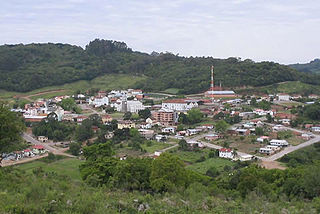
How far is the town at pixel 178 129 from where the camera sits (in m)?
18.7

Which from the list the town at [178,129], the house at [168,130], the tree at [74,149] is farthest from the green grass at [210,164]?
the tree at [74,149]

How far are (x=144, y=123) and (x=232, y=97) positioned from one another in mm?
12148

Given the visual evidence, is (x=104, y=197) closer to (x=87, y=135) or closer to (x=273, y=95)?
(x=87, y=135)

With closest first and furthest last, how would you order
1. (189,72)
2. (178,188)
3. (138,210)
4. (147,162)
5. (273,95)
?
(138,210) → (178,188) → (147,162) → (273,95) → (189,72)

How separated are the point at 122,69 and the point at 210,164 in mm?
32695

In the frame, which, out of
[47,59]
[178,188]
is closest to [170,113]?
[178,188]

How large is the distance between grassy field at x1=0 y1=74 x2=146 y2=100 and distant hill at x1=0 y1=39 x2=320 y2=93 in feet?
2.39

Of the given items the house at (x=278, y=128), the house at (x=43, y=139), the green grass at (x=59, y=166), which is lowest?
the green grass at (x=59, y=166)

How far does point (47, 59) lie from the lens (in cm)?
5066

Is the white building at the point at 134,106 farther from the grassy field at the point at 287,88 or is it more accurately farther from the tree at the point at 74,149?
the tree at the point at 74,149

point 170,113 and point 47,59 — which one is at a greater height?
point 47,59

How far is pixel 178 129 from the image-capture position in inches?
920

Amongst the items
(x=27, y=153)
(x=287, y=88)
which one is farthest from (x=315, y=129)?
(x=27, y=153)

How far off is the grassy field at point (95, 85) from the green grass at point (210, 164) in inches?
973
